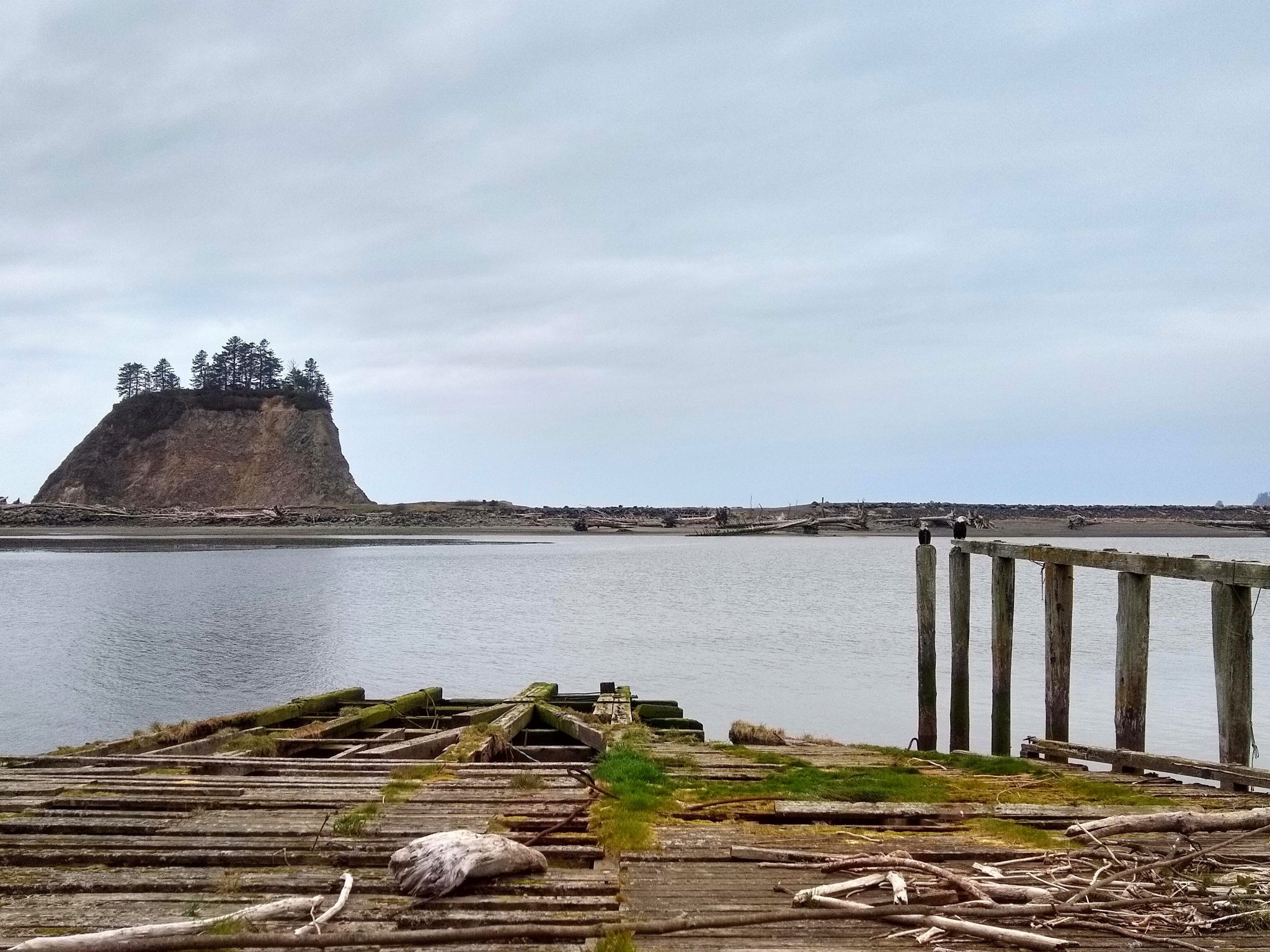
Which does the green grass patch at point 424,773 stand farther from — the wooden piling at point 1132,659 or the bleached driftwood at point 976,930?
the wooden piling at point 1132,659

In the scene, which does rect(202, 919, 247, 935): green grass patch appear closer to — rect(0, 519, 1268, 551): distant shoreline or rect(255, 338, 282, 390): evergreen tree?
rect(0, 519, 1268, 551): distant shoreline

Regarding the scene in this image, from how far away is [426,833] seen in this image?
20.8 ft

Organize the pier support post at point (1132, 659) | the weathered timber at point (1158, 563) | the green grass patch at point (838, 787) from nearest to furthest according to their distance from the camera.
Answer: the green grass patch at point (838, 787), the weathered timber at point (1158, 563), the pier support post at point (1132, 659)

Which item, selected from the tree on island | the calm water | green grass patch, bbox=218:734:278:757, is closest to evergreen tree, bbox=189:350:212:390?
the tree on island

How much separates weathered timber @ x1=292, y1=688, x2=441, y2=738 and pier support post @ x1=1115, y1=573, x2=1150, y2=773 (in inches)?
387

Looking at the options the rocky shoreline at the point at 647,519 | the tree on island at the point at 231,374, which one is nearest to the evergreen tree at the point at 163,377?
the tree on island at the point at 231,374

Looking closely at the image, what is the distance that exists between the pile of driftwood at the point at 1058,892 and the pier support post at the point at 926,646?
921cm

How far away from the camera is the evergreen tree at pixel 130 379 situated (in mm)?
124062

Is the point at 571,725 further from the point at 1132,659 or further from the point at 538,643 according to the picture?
the point at 538,643

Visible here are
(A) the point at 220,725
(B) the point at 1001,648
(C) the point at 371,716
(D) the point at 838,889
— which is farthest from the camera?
(B) the point at 1001,648

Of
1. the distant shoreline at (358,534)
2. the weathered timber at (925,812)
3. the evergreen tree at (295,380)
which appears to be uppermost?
the evergreen tree at (295,380)

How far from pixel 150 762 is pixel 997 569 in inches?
446

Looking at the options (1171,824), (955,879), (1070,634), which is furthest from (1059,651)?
(955,879)

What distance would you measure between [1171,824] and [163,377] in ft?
453
